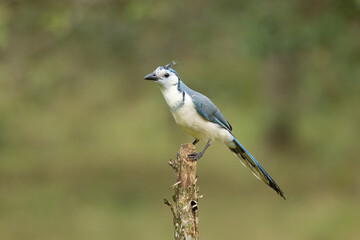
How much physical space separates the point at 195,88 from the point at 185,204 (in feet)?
29.4

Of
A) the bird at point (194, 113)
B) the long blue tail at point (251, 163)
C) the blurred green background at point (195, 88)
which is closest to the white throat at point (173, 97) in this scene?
the bird at point (194, 113)

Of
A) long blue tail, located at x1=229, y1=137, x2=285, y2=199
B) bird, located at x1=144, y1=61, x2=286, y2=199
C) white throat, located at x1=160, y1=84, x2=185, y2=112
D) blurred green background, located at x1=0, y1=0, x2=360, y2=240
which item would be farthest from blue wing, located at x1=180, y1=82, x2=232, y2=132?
blurred green background, located at x1=0, y1=0, x2=360, y2=240

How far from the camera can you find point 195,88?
13547 millimetres

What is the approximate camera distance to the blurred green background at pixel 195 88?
10.7 metres

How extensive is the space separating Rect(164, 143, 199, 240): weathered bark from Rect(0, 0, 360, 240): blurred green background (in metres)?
5.13

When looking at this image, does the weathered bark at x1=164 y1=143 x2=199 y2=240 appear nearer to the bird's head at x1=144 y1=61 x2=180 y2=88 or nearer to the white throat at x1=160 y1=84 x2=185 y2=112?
the white throat at x1=160 y1=84 x2=185 y2=112

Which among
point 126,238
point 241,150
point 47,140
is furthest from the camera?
point 47,140

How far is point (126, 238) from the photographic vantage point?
468 inches

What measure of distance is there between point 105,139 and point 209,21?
368 inches

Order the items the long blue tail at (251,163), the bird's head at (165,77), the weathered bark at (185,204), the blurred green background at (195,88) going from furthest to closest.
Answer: the blurred green background at (195,88), the long blue tail at (251,163), the bird's head at (165,77), the weathered bark at (185,204)

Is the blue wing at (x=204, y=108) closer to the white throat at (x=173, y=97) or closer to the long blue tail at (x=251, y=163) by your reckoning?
the white throat at (x=173, y=97)

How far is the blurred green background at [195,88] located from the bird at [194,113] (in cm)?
437

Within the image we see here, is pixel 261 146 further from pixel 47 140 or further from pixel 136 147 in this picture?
pixel 47 140

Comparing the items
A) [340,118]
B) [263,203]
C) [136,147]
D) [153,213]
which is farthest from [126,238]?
[136,147]
